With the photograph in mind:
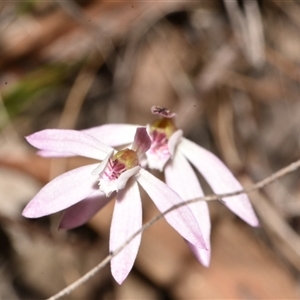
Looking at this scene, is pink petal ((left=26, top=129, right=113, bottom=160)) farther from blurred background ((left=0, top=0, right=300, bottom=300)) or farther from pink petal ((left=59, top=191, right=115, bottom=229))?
blurred background ((left=0, top=0, right=300, bottom=300))

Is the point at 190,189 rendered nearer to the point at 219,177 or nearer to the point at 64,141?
the point at 219,177

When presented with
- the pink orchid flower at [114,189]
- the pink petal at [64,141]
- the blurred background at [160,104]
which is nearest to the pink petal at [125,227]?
the pink orchid flower at [114,189]

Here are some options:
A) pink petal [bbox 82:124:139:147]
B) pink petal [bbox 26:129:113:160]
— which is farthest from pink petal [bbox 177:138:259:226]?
pink petal [bbox 26:129:113:160]

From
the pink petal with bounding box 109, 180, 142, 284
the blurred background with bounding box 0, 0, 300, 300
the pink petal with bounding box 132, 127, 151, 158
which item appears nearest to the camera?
the pink petal with bounding box 109, 180, 142, 284

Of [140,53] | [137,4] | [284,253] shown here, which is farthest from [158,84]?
[284,253]

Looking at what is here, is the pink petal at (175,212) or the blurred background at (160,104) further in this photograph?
the blurred background at (160,104)

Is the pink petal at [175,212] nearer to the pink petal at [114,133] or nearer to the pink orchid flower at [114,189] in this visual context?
the pink orchid flower at [114,189]

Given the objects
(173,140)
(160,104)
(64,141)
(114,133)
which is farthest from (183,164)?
(160,104)

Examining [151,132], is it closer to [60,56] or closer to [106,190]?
[106,190]
